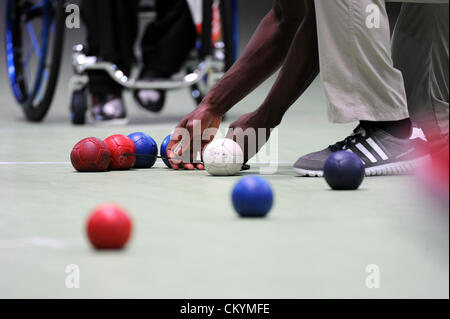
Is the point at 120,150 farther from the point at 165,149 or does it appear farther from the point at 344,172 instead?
the point at 344,172

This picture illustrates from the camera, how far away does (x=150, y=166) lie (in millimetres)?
2957

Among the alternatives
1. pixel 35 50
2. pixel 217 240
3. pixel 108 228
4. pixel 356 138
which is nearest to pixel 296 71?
pixel 356 138

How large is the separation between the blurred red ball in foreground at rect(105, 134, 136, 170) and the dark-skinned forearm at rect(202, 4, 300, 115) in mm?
275

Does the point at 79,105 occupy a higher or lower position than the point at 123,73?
lower

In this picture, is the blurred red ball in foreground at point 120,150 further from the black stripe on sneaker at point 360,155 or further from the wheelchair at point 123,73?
the wheelchair at point 123,73

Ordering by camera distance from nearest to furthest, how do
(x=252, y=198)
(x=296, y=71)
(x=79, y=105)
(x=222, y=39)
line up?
(x=252, y=198)
(x=296, y=71)
(x=79, y=105)
(x=222, y=39)

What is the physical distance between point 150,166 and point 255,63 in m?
0.50

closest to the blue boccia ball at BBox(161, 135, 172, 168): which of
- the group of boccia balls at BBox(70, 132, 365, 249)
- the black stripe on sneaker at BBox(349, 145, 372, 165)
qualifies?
the group of boccia balls at BBox(70, 132, 365, 249)

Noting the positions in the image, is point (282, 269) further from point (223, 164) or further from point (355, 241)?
point (223, 164)

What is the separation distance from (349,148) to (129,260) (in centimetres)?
121

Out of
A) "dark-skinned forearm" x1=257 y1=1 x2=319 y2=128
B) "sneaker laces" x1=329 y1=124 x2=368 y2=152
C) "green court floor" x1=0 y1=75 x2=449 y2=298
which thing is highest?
"dark-skinned forearm" x1=257 y1=1 x2=319 y2=128

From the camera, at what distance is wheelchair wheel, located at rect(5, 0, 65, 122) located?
4.91 m

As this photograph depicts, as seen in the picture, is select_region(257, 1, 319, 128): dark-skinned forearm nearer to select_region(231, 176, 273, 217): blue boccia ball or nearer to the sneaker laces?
the sneaker laces

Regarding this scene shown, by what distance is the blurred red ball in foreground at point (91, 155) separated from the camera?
8.87ft
